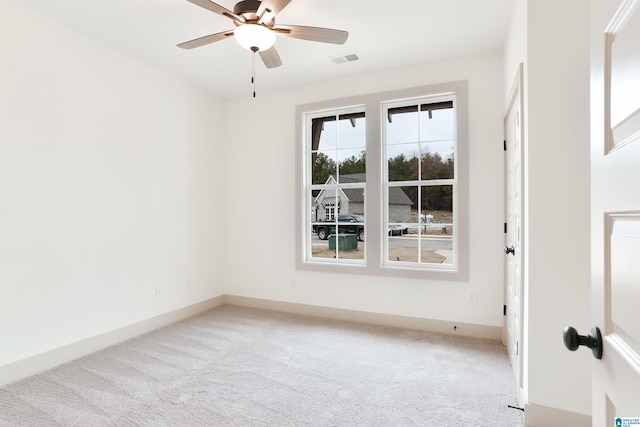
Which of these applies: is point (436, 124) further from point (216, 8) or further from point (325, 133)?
point (216, 8)

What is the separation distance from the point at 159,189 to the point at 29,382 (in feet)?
6.43

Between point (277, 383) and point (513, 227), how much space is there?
7.17 feet

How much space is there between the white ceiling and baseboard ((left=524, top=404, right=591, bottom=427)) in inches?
107

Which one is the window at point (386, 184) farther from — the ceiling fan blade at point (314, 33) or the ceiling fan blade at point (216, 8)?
the ceiling fan blade at point (216, 8)

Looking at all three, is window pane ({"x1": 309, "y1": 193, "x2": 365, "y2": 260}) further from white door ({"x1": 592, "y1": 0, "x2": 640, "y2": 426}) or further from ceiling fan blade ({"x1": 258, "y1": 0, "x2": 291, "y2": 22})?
white door ({"x1": 592, "y1": 0, "x2": 640, "y2": 426})

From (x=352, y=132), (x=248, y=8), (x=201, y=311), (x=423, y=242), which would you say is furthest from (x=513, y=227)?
(x=201, y=311)

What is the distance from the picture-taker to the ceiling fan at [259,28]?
207 centimetres

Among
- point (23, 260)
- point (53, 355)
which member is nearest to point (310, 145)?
point (23, 260)

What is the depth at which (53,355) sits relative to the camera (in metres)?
2.67

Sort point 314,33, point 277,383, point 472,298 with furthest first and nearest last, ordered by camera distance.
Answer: point 472,298
point 277,383
point 314,33

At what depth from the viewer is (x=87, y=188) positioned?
9.67 ft

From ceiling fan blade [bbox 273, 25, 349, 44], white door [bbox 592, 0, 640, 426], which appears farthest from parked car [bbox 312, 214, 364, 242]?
white door [bbox 592, 0, 640, 426]

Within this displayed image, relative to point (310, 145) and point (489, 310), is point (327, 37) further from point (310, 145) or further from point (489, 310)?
point (489, 310)

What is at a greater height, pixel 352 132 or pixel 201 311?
pixel 352 132
